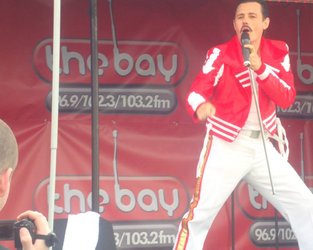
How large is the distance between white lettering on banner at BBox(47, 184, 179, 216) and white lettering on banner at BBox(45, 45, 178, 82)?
0.79 m

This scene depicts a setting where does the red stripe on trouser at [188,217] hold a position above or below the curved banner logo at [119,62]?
below

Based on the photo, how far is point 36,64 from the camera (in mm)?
4828

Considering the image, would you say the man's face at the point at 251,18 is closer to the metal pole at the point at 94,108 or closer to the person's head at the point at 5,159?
the metal pole at the point at 94,108

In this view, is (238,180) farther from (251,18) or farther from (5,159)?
(5,159)

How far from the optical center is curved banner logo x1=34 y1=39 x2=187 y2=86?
484 centimetres

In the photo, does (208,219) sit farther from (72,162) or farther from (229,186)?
(72,162)

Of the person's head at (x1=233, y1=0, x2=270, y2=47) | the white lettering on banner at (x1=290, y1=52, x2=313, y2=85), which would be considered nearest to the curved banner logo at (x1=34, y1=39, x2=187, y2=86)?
the white lettering on banner at (x1=290, y1=52, x2=313, y2=85)

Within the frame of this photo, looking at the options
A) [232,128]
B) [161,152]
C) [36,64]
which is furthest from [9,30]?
[232,128]

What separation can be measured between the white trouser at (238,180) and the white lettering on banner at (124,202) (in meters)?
1.17

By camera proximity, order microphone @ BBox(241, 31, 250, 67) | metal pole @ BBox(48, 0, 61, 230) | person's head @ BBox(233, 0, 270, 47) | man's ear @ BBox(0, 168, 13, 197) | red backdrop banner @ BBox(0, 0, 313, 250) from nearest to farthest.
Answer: man's ear @ BBox(0, 168, 13, 197)
metal pole @ BBox(48, 0, 61, 230)
microphone @ BBox(241, 31, 250, 67)
person's head @ BBox(233, 0, 270, 47)
red backdrop banner @ BBox(0, 0, 313, 250)

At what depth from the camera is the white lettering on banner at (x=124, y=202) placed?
15.9 ft

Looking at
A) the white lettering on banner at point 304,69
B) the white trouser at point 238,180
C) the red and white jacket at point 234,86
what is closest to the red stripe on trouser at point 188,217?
the white trouser at point 238,180

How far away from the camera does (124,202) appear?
4965 millimetres

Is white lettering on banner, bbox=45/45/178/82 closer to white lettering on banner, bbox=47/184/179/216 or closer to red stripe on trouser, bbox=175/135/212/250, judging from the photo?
white lettering on banner, bbox=47/184/179/216
